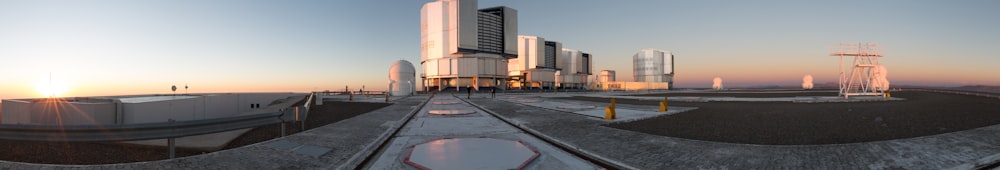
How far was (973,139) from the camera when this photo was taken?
6.90 m

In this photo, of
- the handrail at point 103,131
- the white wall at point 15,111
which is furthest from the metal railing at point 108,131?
the white wall at point 15,111

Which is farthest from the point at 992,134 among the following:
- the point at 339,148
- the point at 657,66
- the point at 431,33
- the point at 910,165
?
the point at 657,66

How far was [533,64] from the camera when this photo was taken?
101 meters

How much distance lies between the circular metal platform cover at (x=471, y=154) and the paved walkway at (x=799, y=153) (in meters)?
1.30

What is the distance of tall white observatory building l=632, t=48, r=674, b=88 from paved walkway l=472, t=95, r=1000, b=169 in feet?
387

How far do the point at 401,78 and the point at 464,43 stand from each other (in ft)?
76.5

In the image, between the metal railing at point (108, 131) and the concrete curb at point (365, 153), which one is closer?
the metal railing at point (108, 131)

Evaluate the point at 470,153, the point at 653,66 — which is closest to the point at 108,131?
the point at 470,153

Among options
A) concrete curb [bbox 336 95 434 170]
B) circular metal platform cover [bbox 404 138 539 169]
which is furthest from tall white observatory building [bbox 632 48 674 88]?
circular metal platform cover [bbox 404 138 539 169]

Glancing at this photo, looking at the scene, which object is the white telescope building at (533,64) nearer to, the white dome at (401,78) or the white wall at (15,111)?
the white dome at (401,78)

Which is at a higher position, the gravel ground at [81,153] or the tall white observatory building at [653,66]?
the tall white observatory building at [653,66]

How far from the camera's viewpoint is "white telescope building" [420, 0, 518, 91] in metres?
72.3

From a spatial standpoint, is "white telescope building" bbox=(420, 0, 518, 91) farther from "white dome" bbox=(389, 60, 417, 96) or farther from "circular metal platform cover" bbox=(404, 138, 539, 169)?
"circular metal platform cover" bbox=(404, 138, 539, 169)

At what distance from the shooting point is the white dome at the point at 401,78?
156ft
